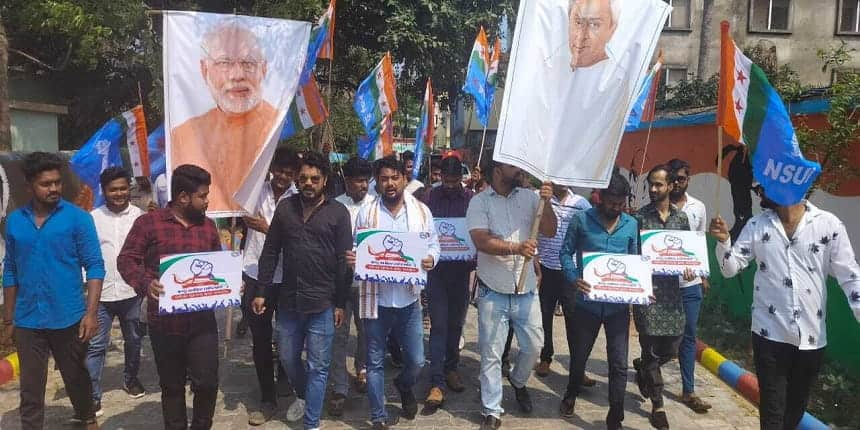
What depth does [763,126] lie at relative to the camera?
3.82 meters

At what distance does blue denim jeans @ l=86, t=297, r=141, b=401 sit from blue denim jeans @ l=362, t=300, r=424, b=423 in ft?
6.24

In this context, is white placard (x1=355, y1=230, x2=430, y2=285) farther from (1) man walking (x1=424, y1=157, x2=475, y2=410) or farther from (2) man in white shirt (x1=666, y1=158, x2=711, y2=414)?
(2) man in white shirt (x1=666, y1=158, x2=711, y2=414)

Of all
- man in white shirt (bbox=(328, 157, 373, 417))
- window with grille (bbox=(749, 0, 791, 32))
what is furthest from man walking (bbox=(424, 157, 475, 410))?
window with grille (bbox=(749, 0, 791, 32))

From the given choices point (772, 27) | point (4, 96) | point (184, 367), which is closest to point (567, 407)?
point (184, 367)

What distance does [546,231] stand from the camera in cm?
468

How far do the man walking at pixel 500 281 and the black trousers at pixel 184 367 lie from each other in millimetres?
1870

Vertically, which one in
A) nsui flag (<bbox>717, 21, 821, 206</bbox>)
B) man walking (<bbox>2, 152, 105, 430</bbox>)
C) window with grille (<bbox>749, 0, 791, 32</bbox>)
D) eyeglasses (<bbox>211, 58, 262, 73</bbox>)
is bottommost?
man walking (<bbox>2, 152, 105, 430</bbox>)

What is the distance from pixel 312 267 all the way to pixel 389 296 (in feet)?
1.88

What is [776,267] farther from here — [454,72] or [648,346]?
[454,72]

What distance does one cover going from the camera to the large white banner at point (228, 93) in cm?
439

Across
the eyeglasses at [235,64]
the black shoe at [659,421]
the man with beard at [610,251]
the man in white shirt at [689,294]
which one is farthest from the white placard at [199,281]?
the man in white shirt at [689,294]

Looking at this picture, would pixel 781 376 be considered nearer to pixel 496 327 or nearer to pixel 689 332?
pixel 689 332

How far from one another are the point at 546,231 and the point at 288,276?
6.27 feet

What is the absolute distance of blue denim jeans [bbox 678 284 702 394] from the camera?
194 inches
